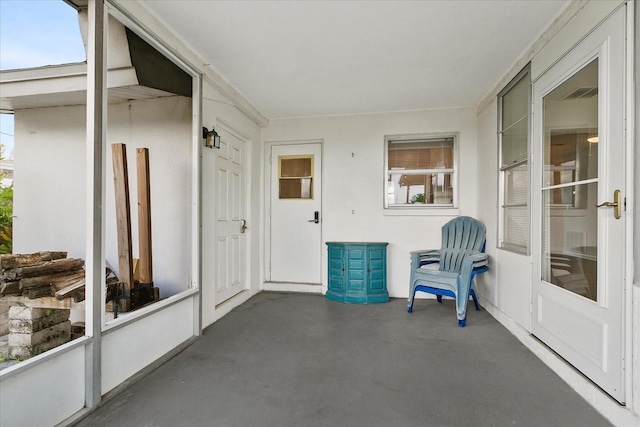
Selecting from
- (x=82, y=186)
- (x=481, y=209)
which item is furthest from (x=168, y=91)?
(x=481, y=209)

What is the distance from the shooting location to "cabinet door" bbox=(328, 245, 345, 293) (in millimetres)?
3953

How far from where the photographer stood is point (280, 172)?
4.57 m

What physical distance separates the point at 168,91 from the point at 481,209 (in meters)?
3.82

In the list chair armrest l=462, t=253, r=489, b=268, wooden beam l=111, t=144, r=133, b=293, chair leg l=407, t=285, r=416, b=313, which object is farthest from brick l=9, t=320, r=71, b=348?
chair armrest l=462, t=253, r=489, b=268

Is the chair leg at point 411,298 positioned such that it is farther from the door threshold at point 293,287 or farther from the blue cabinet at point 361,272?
the door threshold at point 293,287

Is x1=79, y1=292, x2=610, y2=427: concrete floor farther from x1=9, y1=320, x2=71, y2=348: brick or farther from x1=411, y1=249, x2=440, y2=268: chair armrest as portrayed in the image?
x1=411, y1=249, x2=440, y2=268: chair armrest

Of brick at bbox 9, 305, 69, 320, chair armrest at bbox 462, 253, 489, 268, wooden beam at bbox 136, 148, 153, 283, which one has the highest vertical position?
wooden beam at bbox 136, 148, 153, 283

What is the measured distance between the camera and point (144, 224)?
2.66 meters

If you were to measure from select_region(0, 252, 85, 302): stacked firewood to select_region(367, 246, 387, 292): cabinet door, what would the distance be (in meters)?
2.98

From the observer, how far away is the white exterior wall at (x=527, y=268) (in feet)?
5.08

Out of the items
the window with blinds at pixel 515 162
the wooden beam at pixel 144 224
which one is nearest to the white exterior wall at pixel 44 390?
the wooden beam at pixel 144 224

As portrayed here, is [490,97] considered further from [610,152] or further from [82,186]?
[82,186]

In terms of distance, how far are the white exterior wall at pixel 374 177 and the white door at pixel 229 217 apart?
96 centimetres

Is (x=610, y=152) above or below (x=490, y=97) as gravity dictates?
below
